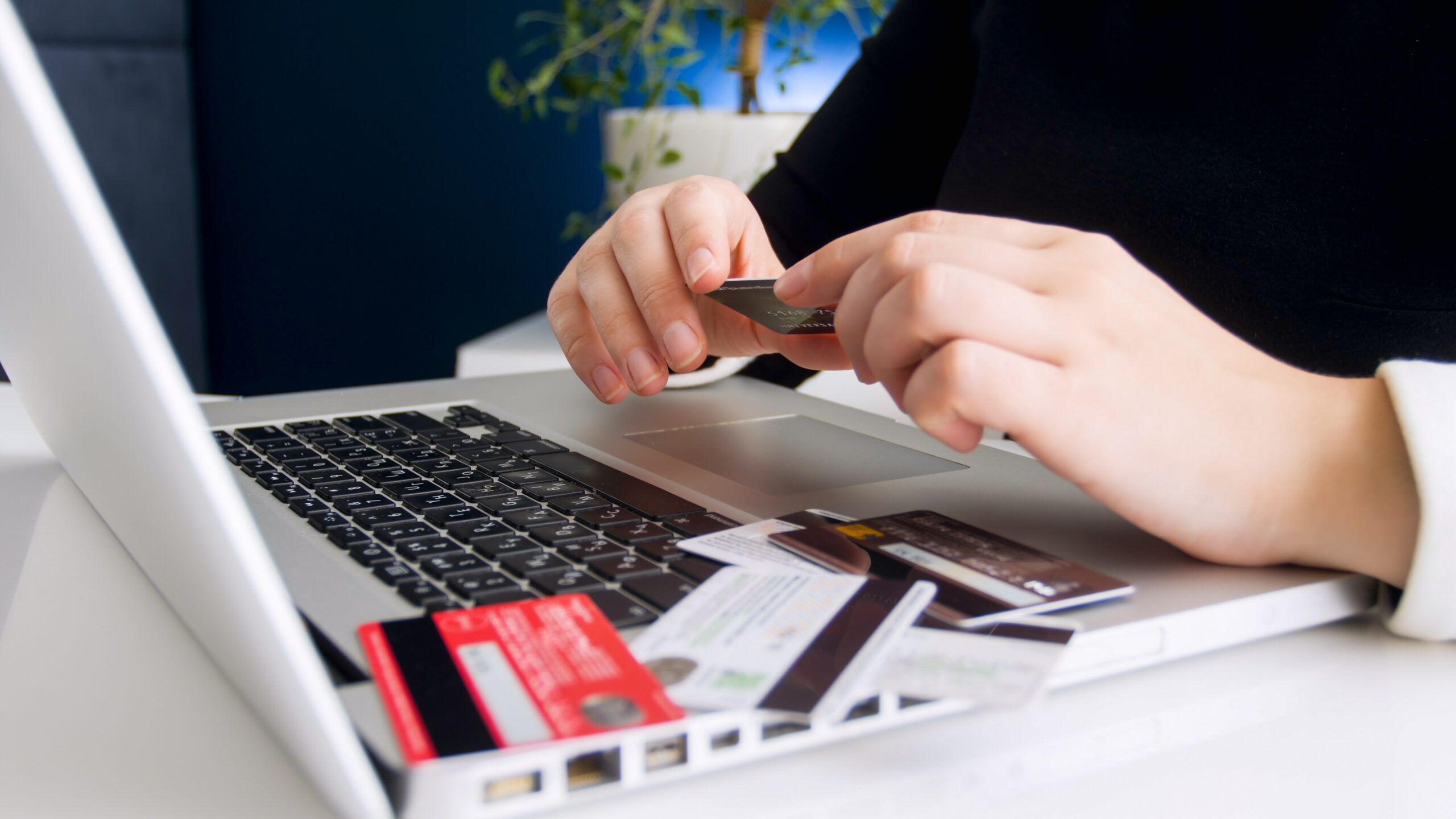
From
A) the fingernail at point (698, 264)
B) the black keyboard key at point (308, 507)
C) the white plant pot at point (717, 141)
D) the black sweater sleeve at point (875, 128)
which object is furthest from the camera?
the white plant pot at point (717, 141)

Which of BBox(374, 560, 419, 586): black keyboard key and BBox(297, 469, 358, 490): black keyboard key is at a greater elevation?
BBox(374, 560, 419, 586): black keyboard key

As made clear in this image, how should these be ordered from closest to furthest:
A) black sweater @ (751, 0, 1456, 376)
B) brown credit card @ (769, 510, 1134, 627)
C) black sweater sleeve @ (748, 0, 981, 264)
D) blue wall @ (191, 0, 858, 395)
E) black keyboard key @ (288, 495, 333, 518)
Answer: brown credit card @ (769, 510, 1134, 627), black keyboard key @ (288, 495, 333, 518), black sweater @ (751, 0, 1456, 376), black sweater sleeve @ (748, 0, 981, 264), blue wall @ (191, 0, 858, 395)

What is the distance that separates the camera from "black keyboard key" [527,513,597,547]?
38cm

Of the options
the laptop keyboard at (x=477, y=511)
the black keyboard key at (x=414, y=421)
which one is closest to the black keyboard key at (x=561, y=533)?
the laptop keyboard at (x=477, y=511)

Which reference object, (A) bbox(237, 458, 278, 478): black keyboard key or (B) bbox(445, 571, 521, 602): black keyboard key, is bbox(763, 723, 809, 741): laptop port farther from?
(A) bbox(237, 458, 278, 478): black keyboard key

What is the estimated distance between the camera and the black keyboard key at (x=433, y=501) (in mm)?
428

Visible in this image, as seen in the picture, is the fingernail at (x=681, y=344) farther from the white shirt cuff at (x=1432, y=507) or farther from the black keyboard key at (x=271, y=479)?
the white shirt cuff at (x=1432, y=507)

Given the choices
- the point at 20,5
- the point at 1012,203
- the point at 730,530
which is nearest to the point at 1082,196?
the point at 1012,203

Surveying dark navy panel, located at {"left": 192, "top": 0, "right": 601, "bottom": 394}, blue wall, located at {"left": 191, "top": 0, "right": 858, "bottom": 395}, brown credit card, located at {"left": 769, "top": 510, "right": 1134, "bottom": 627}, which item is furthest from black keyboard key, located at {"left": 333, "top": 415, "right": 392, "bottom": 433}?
dark navy panel, located at {"left": 192, "top": 0, "right": 601, "bottom": 394}

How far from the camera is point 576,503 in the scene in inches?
17.1

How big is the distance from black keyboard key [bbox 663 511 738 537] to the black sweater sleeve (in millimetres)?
527

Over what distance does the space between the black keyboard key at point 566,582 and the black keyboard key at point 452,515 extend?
80mm

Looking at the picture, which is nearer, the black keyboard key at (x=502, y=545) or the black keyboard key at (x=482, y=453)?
the black keyboard key at (x=502, y=545)

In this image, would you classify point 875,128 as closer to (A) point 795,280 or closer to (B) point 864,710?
(A) point 795,280
